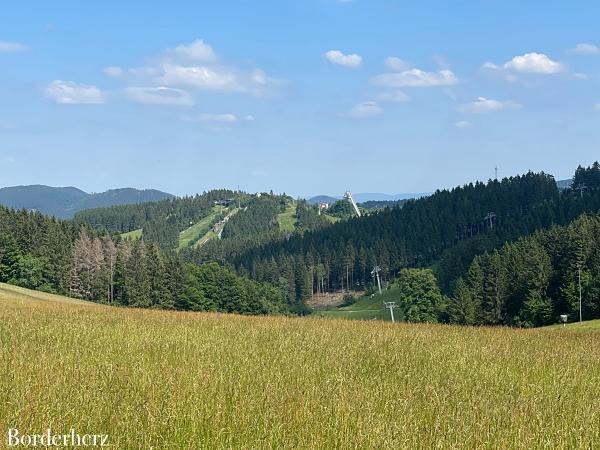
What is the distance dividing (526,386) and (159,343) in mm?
7338

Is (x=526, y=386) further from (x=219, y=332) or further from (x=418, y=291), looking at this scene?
(x=418, y=291)

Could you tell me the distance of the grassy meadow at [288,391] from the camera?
→ 19.2ft

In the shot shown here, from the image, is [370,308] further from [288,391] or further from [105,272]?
[288,391]

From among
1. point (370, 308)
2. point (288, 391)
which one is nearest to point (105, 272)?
point (370, 308)

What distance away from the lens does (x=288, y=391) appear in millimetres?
7676

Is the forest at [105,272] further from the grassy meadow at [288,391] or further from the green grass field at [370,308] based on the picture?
the grassy meadow at [288,391]

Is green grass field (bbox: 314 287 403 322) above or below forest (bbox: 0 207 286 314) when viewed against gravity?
below

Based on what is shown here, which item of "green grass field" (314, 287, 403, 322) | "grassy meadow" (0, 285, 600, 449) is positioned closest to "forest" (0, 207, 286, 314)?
"green grass field" (314, 287, 403, 322)

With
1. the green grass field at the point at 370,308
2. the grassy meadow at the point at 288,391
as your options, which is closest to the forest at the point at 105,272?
the green grass field at the point at 370,308

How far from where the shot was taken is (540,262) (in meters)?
92.3

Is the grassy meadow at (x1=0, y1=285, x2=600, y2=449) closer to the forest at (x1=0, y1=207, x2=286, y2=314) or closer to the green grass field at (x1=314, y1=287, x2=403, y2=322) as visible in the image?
the forest at (x1=0, y1=207, x2=286, y2=314)

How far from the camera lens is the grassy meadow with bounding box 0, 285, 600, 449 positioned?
5848 millimetres

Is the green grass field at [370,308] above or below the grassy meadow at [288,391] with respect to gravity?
below

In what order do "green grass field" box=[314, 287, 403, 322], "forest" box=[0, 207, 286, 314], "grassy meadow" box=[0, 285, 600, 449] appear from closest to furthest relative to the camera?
"grassy meadow" box=[0, 285, 600, 449]
"forest" box=[0, 207, 286, 314]
"green grass field" box=[314, 287, 403, 322]
